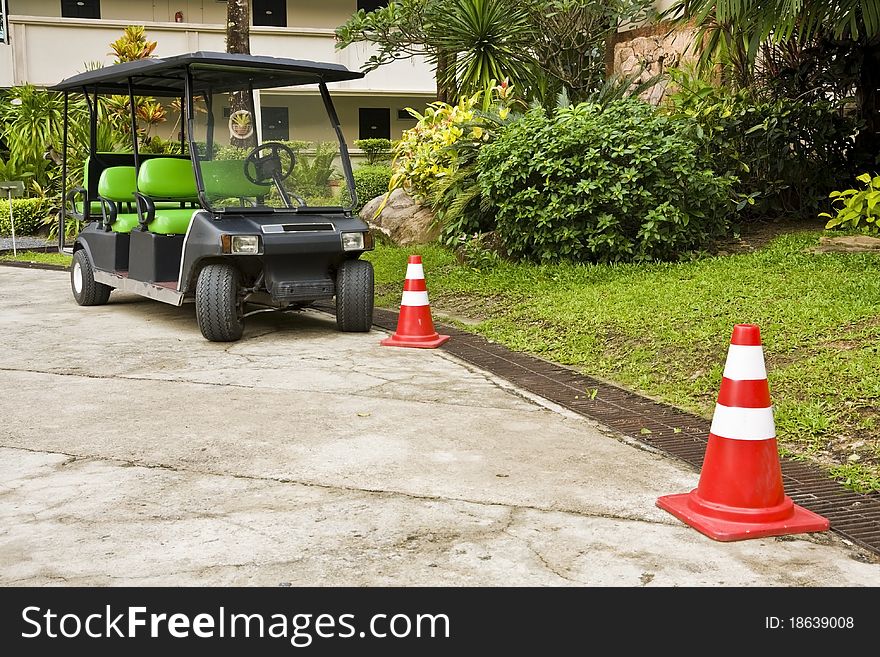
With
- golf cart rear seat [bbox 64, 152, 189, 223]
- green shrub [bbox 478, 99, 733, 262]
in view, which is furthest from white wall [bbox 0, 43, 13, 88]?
green shrub [bbox 478, 99, 733, 262]

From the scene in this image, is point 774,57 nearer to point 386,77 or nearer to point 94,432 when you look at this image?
point 94,432

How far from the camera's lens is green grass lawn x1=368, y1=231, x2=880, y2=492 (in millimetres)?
4773

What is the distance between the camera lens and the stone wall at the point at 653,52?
12836 millimetres

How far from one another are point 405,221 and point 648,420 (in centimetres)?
761

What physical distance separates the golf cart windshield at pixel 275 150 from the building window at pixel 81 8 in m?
17.6

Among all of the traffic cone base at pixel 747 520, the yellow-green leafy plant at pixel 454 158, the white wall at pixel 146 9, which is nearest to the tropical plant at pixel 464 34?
the yellow-green leafy plant at pixel 454 158

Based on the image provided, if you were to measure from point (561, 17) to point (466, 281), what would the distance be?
14.3ft

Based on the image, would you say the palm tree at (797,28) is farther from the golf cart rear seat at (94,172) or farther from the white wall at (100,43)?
the white wall at (100,43)

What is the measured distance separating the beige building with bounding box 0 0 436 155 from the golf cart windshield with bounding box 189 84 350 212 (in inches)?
457

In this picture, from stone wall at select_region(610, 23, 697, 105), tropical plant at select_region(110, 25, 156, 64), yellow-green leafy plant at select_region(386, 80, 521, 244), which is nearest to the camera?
yellow-green leafy plant at select_region(386, 80, 521, 244)

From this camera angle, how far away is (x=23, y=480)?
13.4 feet

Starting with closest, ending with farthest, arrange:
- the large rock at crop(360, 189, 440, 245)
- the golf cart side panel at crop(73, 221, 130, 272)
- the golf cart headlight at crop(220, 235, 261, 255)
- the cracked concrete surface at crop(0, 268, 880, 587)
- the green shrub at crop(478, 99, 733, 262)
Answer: the cracked concrete surface at crop(0, 268, 880, 587)
the golf cart headlight at crop(220, 235, 261, 255)
the golf cart side panel at crop(73, 221, 130, 272)
the green shrub at crop(478, 99, 733, 262)
the large rock at crop(360, 189, 440, 245)

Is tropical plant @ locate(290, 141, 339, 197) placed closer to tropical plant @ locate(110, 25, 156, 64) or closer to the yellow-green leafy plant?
the yellow-green leafy plant

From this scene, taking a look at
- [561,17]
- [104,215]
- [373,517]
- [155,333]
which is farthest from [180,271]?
[561,17]
